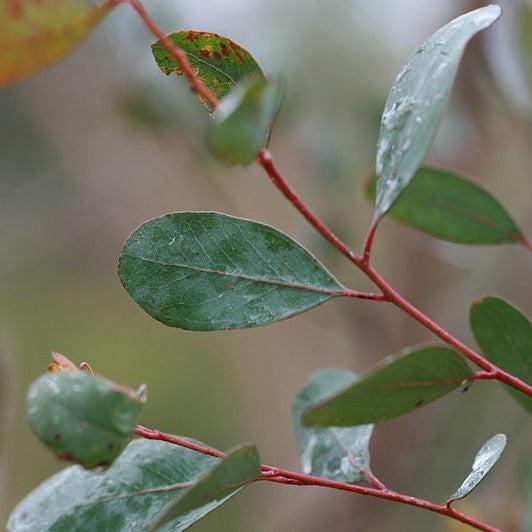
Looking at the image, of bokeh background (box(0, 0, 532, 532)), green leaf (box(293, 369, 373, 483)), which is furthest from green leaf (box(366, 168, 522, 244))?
bokeh background (box(0, 0, 532, 532))

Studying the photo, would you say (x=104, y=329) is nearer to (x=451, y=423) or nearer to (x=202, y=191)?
(x=202, y=191)

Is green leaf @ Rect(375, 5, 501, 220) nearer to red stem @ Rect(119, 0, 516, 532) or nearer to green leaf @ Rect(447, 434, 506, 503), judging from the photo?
red stem @ Rect(119, 0, 516, 532)

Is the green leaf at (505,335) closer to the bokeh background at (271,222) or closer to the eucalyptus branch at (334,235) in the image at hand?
the eucalyptus branch at (334,235)

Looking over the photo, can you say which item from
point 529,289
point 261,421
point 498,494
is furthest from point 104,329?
point 498,494

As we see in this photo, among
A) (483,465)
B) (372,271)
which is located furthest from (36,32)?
(483,465)

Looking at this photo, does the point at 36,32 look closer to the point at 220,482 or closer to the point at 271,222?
the point at 220,482

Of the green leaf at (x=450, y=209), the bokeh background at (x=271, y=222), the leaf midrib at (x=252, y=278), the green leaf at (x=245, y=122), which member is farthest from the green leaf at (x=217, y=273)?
the bokeh background at (x=271, y=222)

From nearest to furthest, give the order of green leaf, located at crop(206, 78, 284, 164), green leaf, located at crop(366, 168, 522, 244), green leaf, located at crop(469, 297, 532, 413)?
green leaf, located at crop(206, 78, 284, 164)
green leaf, located at crop(469, 297, 532, 413)
green leaf, located at crop(366, 168, 522, 244)
